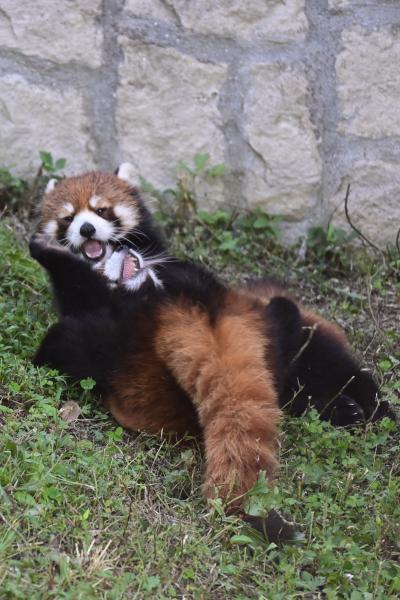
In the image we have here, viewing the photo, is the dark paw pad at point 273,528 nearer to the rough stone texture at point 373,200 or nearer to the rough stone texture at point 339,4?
the rough stone texture at point 373,200

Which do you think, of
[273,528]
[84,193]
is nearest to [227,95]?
[84,193]

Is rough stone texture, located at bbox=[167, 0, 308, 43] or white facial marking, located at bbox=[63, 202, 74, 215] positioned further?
rough stone texture, located at bbox=[167, 0, 308, 43]

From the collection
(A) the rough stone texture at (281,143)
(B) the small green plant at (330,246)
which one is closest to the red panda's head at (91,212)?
(A) the rough stone texture at (281,143)

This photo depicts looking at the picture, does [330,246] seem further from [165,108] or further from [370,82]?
[165,108]

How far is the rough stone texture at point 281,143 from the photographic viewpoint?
14.6 ft

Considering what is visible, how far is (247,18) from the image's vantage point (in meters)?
4.38

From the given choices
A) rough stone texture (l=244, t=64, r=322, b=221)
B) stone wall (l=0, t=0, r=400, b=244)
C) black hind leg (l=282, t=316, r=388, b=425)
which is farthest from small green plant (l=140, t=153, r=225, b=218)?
black hind leg (l=282, t=316, r=388, b=425)

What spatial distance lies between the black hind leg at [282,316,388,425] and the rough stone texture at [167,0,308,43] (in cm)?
152

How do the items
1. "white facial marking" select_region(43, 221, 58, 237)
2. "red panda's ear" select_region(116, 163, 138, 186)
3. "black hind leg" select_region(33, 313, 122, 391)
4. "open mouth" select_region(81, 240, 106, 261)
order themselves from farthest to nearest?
"red panda's ear" select_region(116, 163, 138, 186)
"white facial marking" select_region(43, 221, 58, 237)
"open mouth" select_region(81, 240, 106, 261)
"black hind leg" select_region(33, 313, 122, 391)

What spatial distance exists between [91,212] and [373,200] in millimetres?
1435

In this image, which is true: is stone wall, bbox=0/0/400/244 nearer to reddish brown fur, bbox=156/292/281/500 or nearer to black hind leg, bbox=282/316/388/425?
black hind leg, bbox=282/316/388/425

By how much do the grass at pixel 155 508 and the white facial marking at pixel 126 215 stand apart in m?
0.48

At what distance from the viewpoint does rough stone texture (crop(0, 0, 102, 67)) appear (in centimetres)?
446

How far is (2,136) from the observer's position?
4.62m
